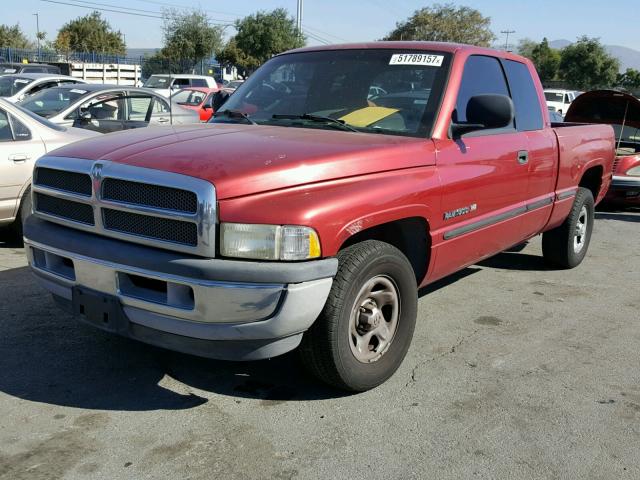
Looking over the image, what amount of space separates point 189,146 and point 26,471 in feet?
5.50

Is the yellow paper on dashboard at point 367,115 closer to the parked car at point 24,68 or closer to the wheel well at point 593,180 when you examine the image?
the wheel well at point 593,180

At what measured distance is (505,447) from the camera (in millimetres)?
3150

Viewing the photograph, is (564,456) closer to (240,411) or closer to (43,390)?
(240,411)

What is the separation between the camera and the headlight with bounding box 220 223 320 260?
297 cm

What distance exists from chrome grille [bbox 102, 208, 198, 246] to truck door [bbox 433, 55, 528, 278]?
1.66 m

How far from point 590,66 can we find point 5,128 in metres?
56.9

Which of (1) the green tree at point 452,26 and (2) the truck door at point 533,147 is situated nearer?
(2) the truck door at point 533,147

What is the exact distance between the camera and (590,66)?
55.4 metres

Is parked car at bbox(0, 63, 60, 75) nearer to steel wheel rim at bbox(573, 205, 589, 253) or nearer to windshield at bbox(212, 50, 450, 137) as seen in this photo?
windshield at bbox(212, 50, 450, 137)

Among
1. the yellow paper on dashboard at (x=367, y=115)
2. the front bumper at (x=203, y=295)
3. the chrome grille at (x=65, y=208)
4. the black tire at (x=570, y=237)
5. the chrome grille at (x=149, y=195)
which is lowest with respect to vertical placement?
the black tire at (x=570, y=237)

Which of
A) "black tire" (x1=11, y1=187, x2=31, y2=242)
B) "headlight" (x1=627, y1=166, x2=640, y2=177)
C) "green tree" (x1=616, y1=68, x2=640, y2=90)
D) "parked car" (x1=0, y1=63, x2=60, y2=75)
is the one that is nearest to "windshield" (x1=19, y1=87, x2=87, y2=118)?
"black tire" (x1=11, y1=187, x2=31, y2=242)

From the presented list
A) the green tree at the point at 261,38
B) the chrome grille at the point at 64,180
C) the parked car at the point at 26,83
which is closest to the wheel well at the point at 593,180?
the chrome grille at the point at 64,180

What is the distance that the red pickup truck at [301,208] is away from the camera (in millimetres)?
2990

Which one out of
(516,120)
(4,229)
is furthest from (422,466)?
(4,229)
